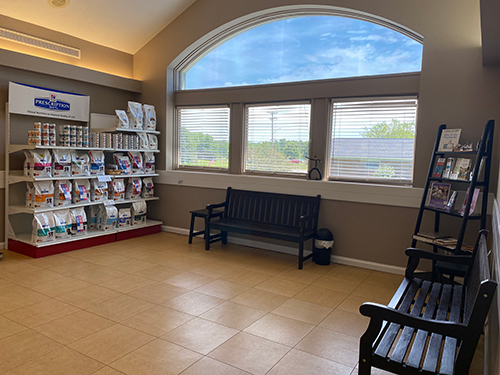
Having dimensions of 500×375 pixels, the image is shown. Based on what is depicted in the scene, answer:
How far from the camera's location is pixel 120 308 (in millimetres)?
3400

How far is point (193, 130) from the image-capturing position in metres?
6.44

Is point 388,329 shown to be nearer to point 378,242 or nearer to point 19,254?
point 378,242

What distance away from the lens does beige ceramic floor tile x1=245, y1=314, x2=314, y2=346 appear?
2938 millimetres

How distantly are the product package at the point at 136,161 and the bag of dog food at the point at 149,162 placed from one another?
0.10 meters

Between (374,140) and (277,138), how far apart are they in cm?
139

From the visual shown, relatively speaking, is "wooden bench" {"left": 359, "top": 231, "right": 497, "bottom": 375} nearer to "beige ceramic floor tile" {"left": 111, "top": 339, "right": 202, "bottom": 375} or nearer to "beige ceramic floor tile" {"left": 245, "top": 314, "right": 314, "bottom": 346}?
"beige ceramic floor tile" {"left": 245, "top": 314, "right": 314, "bottom": 346}

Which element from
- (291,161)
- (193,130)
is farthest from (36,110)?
(291,161)

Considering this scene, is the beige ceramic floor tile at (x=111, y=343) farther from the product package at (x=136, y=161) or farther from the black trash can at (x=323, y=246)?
the product package at (x=136, y=161)

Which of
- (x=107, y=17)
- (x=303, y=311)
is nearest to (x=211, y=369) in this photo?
(x=303, y=311)

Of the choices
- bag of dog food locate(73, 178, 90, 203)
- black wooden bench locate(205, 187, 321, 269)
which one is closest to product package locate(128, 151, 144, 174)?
bag of dog food locate(73, 178, 90, 203)

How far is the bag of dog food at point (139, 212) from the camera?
6.04m

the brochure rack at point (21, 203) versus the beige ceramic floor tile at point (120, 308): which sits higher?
the brochure rack at point (21, 203)

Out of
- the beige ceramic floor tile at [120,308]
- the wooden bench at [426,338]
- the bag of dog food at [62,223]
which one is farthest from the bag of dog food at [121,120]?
the wooden bench at [426,338]

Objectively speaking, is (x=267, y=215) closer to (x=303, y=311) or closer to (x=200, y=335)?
(x=303, y=311)
